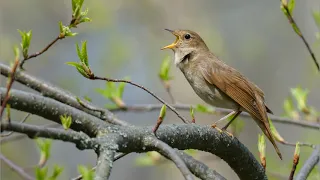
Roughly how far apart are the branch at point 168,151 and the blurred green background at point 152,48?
268 inches

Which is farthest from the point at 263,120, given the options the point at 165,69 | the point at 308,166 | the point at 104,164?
the point at 104,164

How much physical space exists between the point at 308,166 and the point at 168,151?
1.54 m

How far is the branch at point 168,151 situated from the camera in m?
1.87

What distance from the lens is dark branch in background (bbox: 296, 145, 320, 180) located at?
3154mm

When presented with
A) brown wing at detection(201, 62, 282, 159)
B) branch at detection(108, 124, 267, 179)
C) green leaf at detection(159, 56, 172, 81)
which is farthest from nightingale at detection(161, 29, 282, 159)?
branch at detection(108, 124, 267, 179)

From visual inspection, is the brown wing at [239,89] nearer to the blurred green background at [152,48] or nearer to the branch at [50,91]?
the branch at [50,91]

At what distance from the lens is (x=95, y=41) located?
44.5 feet

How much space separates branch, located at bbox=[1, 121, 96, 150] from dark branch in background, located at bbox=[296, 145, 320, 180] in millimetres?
1465

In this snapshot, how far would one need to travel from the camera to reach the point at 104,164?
5.96 ft

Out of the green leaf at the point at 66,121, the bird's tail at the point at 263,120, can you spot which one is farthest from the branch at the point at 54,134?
the bird's tail at the point at 263,120

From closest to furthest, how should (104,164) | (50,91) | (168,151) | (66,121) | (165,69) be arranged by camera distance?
(104,164), (168,151), (66,121), (50,91), (165,69)

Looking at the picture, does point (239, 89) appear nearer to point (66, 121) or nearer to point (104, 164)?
point (66, 121)

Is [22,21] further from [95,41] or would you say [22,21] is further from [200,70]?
[200,70]

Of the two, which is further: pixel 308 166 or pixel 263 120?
pixel 263 120
